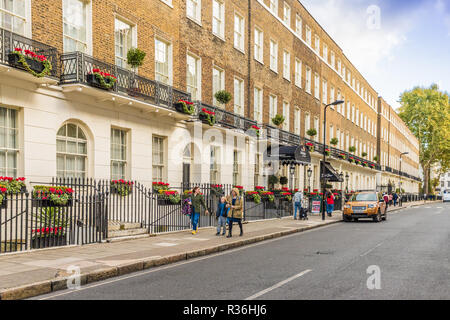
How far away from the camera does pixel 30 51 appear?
37.5ft

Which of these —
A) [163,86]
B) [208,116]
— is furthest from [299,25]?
[163,86]

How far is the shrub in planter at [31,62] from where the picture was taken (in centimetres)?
→ 1094

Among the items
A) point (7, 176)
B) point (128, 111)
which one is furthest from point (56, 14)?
point (7, 176)

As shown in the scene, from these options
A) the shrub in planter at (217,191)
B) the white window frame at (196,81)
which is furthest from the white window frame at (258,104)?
the shrub in planter at (217,191)

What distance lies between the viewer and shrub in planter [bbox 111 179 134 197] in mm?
14945

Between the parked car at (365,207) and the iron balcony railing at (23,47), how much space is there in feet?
56.0

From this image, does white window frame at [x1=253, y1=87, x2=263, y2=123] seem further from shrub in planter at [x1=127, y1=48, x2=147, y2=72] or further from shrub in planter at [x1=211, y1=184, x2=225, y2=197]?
shrub in planter at [x1=127, y1=48, x2=147, y2=72]

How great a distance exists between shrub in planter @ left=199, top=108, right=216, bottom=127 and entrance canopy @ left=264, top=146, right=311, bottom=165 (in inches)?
305

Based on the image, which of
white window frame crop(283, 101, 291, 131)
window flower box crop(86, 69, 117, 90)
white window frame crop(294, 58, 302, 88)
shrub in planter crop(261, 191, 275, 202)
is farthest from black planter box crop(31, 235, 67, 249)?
white window frame crop(294, 58, 302, 88)

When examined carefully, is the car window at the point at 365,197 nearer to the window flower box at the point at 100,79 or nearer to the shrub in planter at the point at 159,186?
the shrub in planter at the point at 159,186

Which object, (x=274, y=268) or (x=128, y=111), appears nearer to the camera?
(x=274, y=268)

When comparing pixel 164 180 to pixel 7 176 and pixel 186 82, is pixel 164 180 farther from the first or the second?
pixel 7 176

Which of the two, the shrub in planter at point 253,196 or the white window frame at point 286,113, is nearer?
the shrub in planter at point 253,196

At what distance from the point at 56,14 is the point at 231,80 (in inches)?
470
